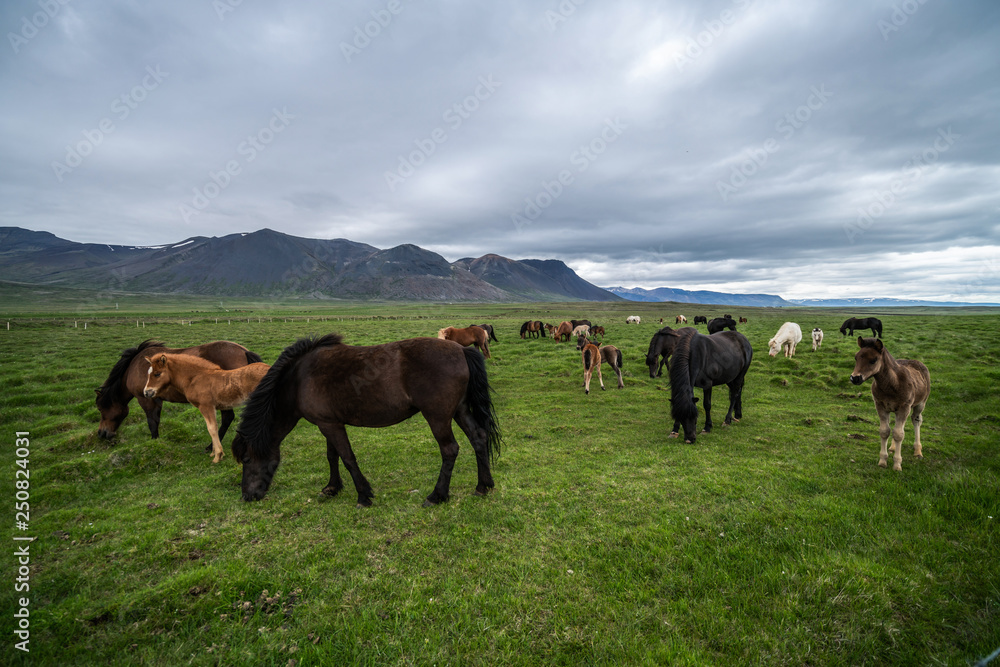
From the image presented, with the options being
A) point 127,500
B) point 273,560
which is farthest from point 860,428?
point 127,500

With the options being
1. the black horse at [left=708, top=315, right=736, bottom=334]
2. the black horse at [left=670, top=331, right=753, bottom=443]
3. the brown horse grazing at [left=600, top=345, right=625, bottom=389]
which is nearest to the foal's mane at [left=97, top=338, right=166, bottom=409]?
the black horse at [left=670, top=331, right=753, bottom=443]

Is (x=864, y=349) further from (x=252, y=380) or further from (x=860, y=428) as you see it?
(x=252, y=380)

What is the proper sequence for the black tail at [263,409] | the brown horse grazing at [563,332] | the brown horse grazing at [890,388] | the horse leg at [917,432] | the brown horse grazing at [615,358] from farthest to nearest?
the brown horse grazing at [563,332]
the brown horse grazing at [615,358]
the horse leg at [917,432]
the brown horse grazing at [890,388]
the black tail at [263,409]

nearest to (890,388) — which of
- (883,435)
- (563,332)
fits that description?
(883,435)

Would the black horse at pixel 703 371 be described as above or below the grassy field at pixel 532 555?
above

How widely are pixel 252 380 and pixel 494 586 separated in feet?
23.7

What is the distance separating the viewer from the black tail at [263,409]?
6.41 m

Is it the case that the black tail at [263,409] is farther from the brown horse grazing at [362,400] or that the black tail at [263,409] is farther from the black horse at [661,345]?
the black horse at [661,345]

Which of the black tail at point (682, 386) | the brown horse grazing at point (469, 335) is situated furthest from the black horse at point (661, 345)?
the brown horse grazing at point (469, 335)

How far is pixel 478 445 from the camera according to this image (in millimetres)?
6723

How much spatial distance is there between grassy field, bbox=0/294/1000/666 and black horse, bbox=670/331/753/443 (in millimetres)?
742

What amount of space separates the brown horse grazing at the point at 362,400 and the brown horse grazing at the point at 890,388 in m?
6.94

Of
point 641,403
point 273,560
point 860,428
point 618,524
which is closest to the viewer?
point 273,560

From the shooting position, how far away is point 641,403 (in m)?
13.0
